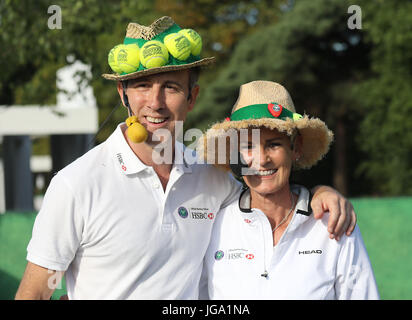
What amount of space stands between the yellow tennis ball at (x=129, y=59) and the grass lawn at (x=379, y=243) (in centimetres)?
515

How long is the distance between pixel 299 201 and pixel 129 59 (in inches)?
45.8

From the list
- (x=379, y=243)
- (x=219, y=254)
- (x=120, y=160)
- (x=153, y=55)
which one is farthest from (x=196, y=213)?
(x=379, y=243)

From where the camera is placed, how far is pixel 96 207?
9.40 ft

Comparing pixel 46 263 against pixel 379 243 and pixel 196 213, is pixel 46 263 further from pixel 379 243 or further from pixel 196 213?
pixel 379 243

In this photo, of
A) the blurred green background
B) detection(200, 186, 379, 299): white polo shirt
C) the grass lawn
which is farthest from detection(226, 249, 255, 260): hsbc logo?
the grass lawn

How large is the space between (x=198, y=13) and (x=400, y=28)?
11216 millimetres

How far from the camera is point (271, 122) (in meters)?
3.00

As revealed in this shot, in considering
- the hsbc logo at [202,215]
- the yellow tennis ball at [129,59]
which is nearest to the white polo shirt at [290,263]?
the hsbc logo at [202,215]

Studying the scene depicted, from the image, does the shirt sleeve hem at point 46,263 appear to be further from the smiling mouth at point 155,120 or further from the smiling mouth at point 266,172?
the smiling mouth at point 266,172

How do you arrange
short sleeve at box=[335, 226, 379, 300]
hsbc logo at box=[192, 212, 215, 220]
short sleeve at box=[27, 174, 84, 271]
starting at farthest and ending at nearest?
1. hsbc logo at box=[192, 212, 215, 220]
2. short sleeve at box=[335, 226, 379, 300]
3. short sleeve at box=[27, 174, 84, 271]

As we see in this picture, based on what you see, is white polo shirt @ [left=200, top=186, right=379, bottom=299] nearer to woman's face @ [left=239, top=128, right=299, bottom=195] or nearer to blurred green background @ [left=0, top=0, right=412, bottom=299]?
woman's face @ [left=239, top=128, right=299, bottom=195]

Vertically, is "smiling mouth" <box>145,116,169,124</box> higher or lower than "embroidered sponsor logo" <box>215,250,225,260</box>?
higher

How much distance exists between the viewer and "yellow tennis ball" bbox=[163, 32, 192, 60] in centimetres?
302
